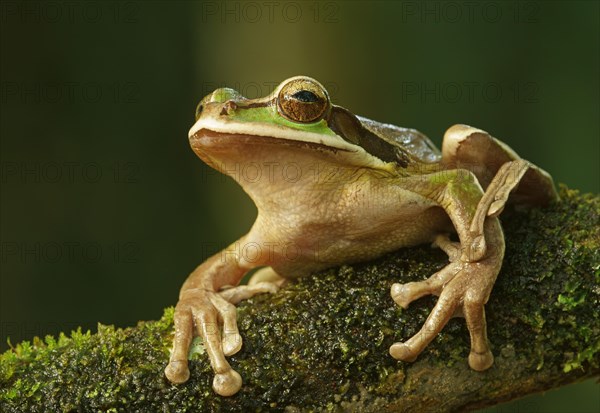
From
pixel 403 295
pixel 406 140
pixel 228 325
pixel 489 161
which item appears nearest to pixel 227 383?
pixel 228 325

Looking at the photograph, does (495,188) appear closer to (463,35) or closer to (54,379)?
(54,379)

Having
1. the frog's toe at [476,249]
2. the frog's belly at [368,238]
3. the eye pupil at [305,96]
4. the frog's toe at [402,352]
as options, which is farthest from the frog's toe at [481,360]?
the eye pupil at [305,96]

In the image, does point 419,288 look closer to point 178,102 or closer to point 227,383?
point 227,383

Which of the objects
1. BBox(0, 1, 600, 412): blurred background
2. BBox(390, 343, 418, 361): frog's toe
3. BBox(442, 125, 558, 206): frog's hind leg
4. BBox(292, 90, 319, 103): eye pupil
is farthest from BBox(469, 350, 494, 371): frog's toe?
BBox(0, 1, 600, 412): blurred background

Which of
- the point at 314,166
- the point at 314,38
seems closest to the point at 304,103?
the point at 314,166

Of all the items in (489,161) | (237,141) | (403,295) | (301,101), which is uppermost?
(301,101)

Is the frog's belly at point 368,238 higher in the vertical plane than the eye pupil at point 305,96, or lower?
lower

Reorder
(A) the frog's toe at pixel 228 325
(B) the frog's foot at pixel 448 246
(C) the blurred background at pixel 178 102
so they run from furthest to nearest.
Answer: (C) the blurred background at pixel 178 102 → (B) the frog's foot at pixel 448 246 → (A) the frog's toe at pixel 228 325

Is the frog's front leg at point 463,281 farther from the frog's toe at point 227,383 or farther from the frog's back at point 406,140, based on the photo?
the frog's toe at point 227,383
